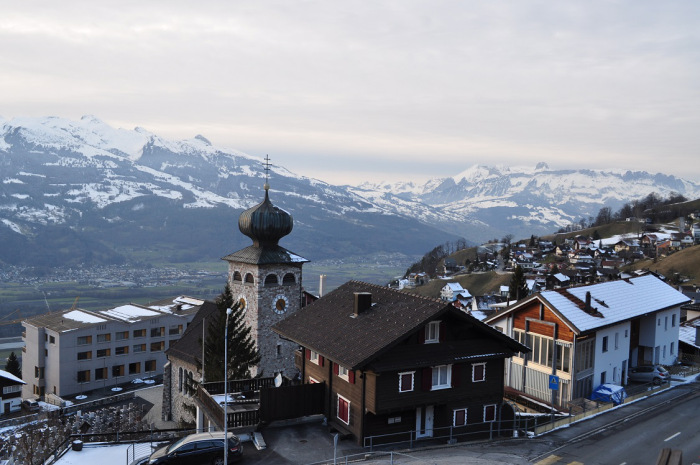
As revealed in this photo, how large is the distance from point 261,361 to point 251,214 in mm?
12878

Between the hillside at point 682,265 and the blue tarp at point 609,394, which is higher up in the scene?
the blue tarp at point 609,394

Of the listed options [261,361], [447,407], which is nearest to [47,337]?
[261,361]

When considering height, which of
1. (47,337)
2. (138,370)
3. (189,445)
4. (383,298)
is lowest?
(138,370)

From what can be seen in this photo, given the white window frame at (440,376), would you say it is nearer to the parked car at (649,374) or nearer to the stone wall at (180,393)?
the parked car at (649,374)

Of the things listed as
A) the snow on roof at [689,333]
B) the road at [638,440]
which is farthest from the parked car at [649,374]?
the snow on roof at [689,333]

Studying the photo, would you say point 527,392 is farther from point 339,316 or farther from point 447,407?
point 339,316

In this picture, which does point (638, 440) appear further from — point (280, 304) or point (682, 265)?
point (682, 265)

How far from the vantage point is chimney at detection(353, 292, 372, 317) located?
33719 millimetres

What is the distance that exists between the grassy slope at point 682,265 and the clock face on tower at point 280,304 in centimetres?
12362

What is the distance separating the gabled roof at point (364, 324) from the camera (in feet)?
96.8

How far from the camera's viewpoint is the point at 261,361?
53125mm

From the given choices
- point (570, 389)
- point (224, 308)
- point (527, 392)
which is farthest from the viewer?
point (224, 308)

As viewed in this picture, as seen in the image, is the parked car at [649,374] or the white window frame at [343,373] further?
the parked car at [649,374]

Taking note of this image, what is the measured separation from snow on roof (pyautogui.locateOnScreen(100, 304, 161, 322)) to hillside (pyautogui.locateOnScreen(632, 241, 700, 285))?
12047 cm
